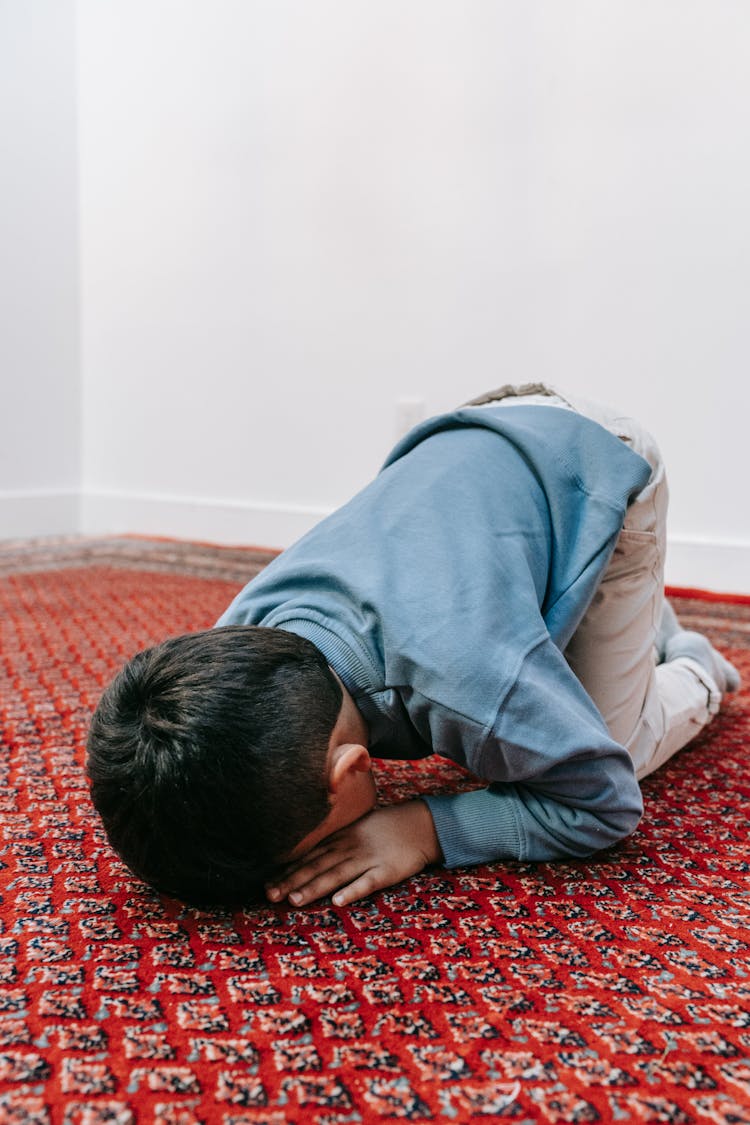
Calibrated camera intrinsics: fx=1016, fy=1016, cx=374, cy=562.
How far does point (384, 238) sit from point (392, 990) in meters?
1.89

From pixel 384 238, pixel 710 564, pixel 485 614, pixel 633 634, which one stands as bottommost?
pixel 710 564

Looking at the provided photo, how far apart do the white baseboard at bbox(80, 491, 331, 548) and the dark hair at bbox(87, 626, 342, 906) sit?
1.73m

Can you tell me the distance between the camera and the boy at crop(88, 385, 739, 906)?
0.63m

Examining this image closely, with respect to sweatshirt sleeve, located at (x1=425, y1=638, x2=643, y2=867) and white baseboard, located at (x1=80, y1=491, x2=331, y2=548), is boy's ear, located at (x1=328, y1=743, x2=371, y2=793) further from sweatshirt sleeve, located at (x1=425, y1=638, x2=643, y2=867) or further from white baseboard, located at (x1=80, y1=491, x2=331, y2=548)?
white baseboard, located at (x1=80, y1=491, x2=331, y2=548)

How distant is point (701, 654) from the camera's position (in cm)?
121

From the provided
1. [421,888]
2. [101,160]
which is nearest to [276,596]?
[421,888]

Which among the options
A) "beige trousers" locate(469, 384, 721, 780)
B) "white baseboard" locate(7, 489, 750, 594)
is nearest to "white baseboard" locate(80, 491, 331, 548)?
"white baseboard" locate(7, 489, 750, 594)

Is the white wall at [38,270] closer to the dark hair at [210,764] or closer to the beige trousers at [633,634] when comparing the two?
the beige trousers at [633,634]

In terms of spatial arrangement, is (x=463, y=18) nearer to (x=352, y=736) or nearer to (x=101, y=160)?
(x=101, y=160)

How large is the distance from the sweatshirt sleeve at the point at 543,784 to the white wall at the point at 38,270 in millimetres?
2327

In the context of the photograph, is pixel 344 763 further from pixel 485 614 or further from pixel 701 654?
pixel 701 654

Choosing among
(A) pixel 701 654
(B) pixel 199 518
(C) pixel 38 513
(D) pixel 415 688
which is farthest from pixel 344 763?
(C) pixel 38 513

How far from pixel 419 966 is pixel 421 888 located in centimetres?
12

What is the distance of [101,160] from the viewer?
287 centimetres
